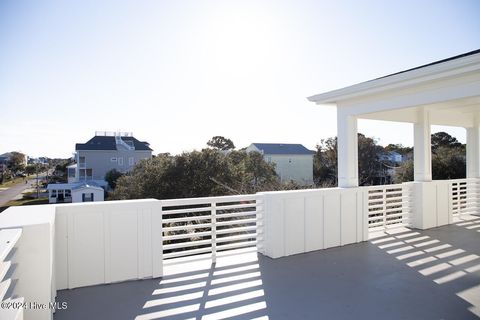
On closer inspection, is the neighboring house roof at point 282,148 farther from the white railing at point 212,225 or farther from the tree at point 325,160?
the white railing at point 212,225

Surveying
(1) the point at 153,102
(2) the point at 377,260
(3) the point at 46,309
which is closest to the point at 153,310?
(3) the point at 46,309

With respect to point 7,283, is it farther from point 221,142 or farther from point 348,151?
point 221,142

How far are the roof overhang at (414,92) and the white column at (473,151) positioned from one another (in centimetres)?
185

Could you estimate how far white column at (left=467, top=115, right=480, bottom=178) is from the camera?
8.55 metres

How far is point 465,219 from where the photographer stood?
7902mm

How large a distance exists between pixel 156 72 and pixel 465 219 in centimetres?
1111

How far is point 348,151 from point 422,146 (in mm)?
2225

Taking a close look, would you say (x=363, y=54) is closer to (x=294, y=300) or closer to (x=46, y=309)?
(x=294, y=300)

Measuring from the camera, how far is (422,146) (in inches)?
276

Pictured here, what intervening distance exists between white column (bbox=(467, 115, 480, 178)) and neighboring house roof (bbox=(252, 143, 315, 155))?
23062mm

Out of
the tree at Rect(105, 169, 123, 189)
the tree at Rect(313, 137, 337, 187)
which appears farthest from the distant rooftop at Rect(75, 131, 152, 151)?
the tree at Rect(313, 137, 337, 187)

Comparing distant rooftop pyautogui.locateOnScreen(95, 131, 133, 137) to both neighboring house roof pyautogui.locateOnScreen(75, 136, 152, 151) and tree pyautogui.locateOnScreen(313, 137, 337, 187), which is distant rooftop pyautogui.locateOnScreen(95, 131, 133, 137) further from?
tree pyautogui.locateOnScreen(313, 137, 337, 187)

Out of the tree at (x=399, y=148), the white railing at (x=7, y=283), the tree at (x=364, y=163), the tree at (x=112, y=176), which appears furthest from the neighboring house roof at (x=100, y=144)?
the white railing at (x=7, y=283)

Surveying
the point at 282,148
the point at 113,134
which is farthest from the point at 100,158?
the point at 282,148
